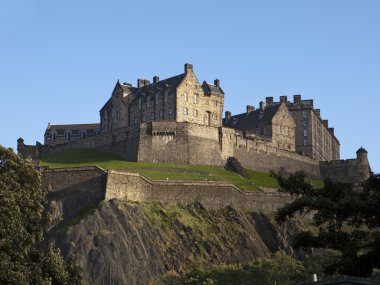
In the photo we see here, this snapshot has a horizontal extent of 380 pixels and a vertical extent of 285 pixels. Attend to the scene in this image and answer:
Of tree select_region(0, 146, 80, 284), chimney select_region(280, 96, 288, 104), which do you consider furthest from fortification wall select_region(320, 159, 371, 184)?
tree select_region(0, 146, 80, 284)

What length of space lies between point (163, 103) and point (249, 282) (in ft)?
145

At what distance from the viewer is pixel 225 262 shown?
76.4m

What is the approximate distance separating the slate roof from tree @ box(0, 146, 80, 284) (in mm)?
72727

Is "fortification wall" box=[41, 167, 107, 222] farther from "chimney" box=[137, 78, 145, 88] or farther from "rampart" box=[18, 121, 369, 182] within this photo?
"chimney" box=[137, 78, 145, 88]

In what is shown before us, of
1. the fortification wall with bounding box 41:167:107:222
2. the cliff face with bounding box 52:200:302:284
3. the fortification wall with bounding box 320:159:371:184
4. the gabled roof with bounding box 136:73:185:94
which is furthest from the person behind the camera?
the fortification wall with bounding box 320:159:371:184

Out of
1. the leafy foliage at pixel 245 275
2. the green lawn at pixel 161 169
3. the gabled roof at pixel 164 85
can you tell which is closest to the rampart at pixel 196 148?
the green lawn at pixel 161 169

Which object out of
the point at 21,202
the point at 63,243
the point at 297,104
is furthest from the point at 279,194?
the point at 21,202

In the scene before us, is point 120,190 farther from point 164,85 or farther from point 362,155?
point 362,155

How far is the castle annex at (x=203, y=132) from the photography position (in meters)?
95.9

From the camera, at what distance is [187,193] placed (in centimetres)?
8325

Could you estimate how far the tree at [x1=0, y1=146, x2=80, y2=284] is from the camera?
134 feet

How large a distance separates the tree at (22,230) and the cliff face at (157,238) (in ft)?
84.0

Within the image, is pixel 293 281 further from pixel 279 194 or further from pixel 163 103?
pixel 163 103

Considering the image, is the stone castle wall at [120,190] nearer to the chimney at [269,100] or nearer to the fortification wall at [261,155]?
the fortification wall at [261,155]
